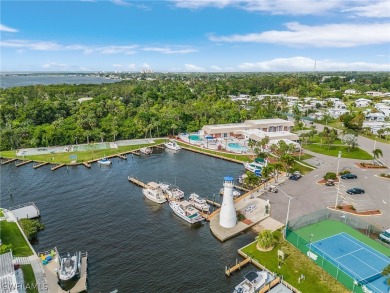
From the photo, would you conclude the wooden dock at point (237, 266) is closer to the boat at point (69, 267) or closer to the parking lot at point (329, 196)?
the parking lot at point (329, 196)

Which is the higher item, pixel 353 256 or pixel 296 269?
pixel 353 256

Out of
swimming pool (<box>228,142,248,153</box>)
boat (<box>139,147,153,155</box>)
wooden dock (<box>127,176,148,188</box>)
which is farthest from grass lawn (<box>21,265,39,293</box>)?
swimming pool (<box>228,142,248,153</box>)

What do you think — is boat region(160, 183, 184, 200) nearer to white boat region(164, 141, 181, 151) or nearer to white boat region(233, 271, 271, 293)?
white boat region(233, 271, 271, 293)

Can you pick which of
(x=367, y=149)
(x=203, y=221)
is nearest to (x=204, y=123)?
(x=367, y=149)

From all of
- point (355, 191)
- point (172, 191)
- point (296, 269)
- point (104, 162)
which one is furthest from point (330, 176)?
point (104, 162)

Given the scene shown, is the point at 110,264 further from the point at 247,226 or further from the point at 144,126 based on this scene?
the point at 144,126

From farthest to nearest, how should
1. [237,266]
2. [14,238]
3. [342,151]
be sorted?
[342,151], [14,238], [237,266]

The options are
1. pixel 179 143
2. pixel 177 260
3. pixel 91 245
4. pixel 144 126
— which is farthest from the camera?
pixel 144 126

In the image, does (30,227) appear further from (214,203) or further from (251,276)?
(251,276)
